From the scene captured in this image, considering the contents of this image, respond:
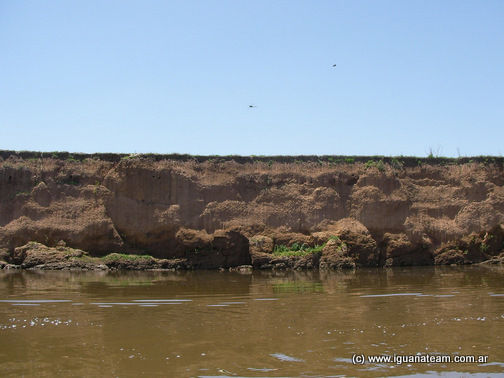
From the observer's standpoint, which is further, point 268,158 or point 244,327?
point 268,158

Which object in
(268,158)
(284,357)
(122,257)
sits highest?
(268,158)

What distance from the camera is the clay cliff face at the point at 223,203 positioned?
2458cm

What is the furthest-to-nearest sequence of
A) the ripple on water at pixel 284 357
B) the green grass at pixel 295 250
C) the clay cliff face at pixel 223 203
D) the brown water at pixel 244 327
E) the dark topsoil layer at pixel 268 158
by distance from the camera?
the dark topsoil layer at pixel 268 158 < the clay cliff face at pixel 223 203 < the green grass at pixel 295 250 < the ripple on water at pixel 284 357 < the brown water at pixel 244 327

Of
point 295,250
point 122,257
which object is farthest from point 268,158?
point 122,257

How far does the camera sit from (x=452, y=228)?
25297mm

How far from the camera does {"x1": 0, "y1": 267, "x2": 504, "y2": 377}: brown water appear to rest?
340 inches

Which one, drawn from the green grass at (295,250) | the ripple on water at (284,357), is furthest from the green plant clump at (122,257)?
the ripple on water at (284,357)

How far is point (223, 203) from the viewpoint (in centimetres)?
2530

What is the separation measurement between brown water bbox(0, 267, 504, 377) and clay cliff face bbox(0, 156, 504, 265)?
6.47 metres

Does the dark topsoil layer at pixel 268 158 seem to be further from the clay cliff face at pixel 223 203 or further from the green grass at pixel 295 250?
Answer: the green grass at pixel 295 250

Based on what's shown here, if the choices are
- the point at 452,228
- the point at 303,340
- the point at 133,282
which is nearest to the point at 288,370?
the point at 303,340

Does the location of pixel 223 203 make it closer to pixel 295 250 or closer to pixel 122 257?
Answer: pixel 295 250

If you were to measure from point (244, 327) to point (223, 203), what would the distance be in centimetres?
1438

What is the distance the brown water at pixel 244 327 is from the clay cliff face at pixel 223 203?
6.47m
